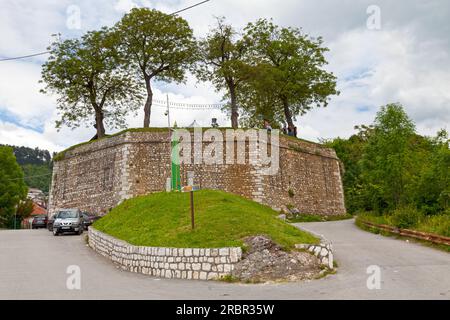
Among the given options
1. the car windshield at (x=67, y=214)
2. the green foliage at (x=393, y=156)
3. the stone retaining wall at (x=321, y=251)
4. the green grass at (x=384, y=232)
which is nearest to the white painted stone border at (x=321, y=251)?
the stone retaining wall at (x=321, y=251)

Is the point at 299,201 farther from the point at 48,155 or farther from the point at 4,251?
the point at 48,155

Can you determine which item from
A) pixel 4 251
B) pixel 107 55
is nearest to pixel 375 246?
pixel 4 251

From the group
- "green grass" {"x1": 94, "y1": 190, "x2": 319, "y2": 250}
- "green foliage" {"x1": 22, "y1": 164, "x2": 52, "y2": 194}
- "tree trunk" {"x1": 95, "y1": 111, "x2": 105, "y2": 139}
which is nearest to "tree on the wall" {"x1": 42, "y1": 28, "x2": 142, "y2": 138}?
"tree trunk" {"x1": 95, "y1": 111, "x2": 105, "y2": 139}

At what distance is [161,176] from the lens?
109 feet

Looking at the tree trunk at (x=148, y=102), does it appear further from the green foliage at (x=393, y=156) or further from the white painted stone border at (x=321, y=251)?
the white painted stone border at (x=321, y=251)

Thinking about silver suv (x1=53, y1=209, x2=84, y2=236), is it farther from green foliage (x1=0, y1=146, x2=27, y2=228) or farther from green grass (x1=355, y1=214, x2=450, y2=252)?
green foliage (x1=0, y1=146, x2=27, y2=228)

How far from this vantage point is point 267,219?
54.7 ft

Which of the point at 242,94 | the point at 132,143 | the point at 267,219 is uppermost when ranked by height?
the point at 242,94

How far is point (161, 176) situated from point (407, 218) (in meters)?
17.3

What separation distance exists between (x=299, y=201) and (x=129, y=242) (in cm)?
2169

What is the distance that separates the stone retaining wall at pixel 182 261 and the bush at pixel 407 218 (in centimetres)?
1260

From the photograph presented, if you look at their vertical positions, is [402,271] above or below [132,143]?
below

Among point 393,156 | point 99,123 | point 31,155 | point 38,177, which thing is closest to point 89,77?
point 99,123

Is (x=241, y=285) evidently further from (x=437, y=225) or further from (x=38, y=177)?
(x=38, y=177)
